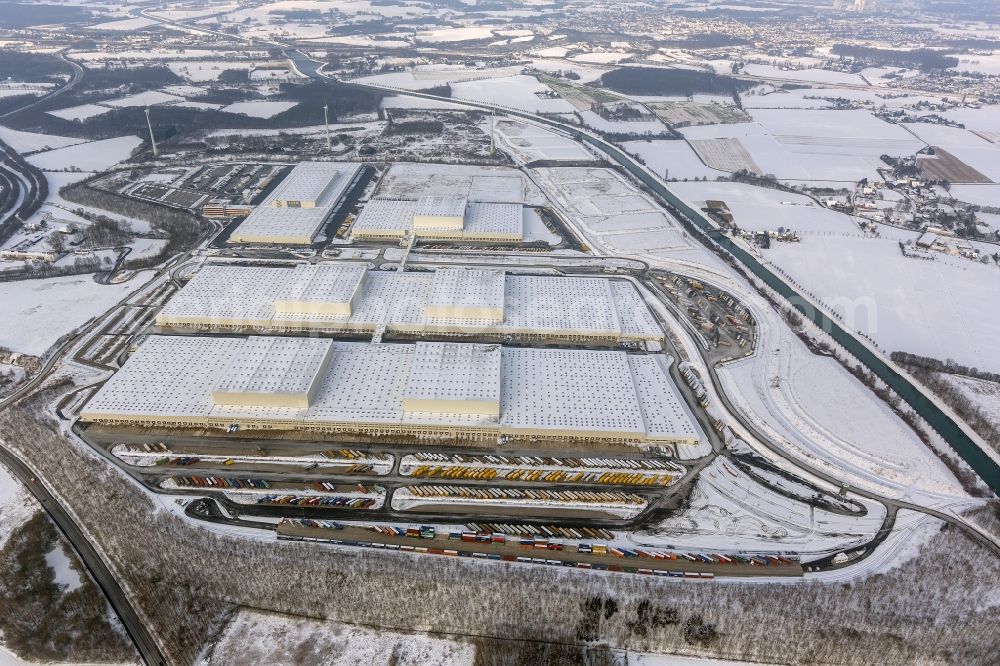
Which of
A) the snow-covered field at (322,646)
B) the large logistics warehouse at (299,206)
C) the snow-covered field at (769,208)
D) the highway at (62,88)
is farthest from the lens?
the highway at (62,88)

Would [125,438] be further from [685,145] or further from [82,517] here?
[685,145]

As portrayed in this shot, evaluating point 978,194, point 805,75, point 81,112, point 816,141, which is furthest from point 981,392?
point 81,112

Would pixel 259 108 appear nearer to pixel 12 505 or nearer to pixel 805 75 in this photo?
pixel 12 505

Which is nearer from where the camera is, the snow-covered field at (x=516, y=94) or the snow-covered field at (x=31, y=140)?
the snow-covered field at (x=31, y=140)

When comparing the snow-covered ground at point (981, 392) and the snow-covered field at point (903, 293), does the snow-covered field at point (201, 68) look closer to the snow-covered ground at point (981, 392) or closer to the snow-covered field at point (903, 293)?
the snow-covered field at point (903, 293)

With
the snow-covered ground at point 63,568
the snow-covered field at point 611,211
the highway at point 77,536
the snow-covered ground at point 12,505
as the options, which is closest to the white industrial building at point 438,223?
the snow-covered field at point 611,211

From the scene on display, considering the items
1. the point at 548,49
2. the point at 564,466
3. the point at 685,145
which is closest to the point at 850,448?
the point at 564,466
